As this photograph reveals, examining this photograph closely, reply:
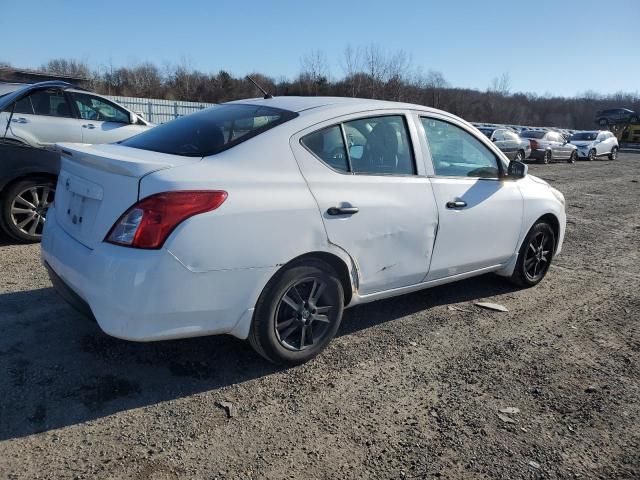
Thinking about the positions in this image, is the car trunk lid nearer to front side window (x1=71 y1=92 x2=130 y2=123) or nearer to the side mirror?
the side mirror

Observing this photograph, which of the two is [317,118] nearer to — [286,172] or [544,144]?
[286,172]

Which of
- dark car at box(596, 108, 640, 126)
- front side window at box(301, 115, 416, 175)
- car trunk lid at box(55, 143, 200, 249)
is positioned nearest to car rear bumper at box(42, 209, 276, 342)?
car trunk lid at box(55, 143, 200, 249)

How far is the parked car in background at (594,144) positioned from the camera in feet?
90.3

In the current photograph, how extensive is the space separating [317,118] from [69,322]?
2.28 m

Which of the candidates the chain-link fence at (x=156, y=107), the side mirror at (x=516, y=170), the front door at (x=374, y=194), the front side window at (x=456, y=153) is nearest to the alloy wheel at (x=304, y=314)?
the front door at (x=374, y=194)

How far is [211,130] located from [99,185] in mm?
850

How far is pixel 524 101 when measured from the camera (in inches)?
3730

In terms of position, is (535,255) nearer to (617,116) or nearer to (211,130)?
(211,130)

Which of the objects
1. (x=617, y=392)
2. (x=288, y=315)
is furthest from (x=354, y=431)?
(x=617, y=392)

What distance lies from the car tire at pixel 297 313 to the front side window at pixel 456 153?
1.33 meters

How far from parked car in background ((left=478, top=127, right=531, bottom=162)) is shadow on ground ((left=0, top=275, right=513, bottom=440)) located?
1791cm

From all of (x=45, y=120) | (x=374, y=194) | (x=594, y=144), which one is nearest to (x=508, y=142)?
(x=594, y=144)

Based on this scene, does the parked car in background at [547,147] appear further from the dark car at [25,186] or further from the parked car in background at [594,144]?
the dark car at [25,186]

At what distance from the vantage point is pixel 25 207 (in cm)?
555
